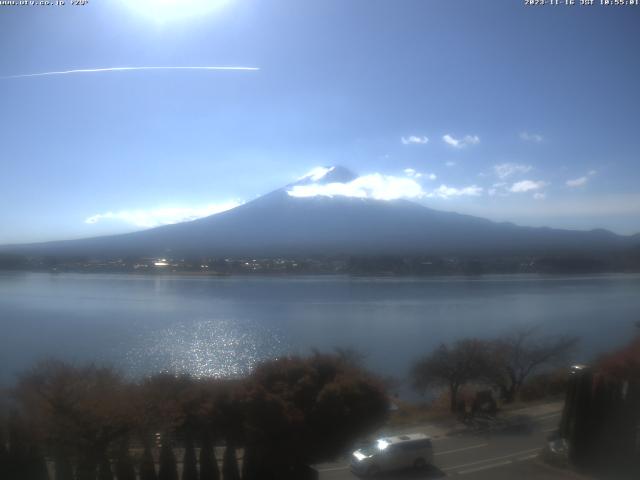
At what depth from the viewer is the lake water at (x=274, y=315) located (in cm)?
671

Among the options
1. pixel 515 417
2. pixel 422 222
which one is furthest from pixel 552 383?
pixel 422 222

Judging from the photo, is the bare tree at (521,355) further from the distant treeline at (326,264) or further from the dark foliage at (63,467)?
the dark foliage at (63,467)

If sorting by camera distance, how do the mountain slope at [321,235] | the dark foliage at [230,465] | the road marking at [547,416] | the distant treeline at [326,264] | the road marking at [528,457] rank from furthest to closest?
1. the mountain slope at [321,235]
2. the distant treeline at [326,264]
3. the road marking at [547,416]
4. the road marking at [528,457]
5. the dark foliage at [230,465]

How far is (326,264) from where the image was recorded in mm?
12938

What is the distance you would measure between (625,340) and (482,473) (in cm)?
312

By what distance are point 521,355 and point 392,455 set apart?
324cm

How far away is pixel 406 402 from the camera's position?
590cm

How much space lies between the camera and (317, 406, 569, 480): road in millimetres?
4465

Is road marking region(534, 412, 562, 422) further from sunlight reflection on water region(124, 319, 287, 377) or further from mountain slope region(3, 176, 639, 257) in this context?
mountain slope region(3, 176, 639, 257)

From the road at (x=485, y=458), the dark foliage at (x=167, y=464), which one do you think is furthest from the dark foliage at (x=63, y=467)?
the road at (x=485, y=458)

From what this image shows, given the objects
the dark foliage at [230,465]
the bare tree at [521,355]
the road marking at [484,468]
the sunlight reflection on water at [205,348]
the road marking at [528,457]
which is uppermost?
the sunlight reflection on water at [205,348]

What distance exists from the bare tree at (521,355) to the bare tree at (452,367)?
0.63ft

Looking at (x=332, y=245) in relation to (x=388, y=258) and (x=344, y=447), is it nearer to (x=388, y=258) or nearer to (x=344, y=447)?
(x=388, y=258)

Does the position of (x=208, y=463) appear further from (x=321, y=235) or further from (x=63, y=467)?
(x=321, y=235)
